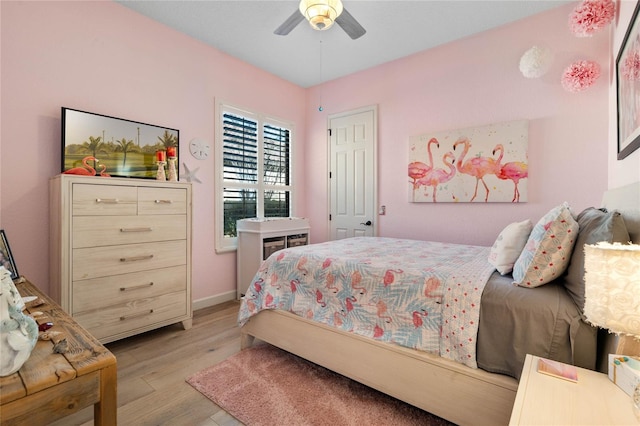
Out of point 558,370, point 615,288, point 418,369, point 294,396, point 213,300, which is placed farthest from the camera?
point 213,300

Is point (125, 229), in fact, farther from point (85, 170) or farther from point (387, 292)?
point (387, 292)

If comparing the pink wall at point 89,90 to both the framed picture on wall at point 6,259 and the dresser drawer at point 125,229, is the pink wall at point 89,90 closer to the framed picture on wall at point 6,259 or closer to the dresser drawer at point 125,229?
the framed picture on wall at point 6,259

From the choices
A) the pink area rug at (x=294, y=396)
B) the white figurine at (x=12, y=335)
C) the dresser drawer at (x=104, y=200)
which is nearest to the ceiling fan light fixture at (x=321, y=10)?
the dresser drawer at (x=104, y=200)

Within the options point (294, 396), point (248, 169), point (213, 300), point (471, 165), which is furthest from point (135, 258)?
point (471, 165)

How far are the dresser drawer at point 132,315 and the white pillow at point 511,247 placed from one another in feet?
8.20

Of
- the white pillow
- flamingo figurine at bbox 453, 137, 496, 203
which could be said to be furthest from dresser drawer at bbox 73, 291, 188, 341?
flamingo figurine at bbox 453, 137, 496, 203

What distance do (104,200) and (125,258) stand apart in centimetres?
47

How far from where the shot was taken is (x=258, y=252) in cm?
348

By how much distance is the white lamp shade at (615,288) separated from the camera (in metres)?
0.76

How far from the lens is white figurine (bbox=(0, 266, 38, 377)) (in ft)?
2.77

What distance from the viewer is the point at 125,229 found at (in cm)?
237

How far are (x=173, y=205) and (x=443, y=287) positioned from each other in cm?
224

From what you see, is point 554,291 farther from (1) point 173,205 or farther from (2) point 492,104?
(1) point 173,205

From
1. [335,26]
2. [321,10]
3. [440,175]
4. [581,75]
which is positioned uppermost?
[335,26]
